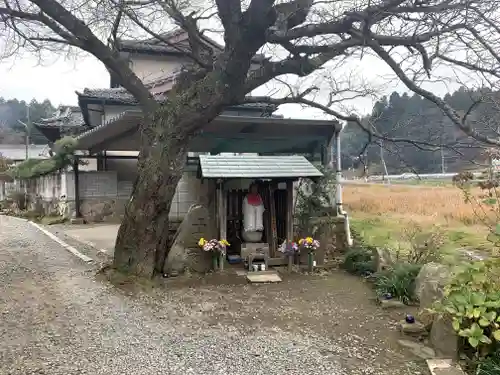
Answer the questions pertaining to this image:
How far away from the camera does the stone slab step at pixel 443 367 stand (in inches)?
137

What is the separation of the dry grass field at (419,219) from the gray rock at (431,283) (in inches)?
46.1

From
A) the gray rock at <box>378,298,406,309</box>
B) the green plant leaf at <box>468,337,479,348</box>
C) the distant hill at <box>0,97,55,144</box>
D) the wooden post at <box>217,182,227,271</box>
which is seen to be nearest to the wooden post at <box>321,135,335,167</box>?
the wooden post at <box>217,182,227,271</box>

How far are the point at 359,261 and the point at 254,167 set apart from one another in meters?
2.41

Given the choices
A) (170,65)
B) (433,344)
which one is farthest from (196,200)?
(170,65)

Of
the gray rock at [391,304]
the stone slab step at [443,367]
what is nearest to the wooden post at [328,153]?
the gray rock at [391,304]

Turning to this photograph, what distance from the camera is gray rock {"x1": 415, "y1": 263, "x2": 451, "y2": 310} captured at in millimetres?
4602

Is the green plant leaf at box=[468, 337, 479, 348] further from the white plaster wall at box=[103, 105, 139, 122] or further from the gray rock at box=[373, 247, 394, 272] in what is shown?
the white plaster wall at box=[103, 105, 139, 122]

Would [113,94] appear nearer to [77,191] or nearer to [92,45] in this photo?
[77,191]

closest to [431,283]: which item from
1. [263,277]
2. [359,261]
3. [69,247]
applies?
[359,261]

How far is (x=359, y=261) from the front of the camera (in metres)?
7.27

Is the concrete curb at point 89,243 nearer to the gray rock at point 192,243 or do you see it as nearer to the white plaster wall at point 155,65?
the gray rock at point 192,243

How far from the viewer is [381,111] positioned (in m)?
7.11

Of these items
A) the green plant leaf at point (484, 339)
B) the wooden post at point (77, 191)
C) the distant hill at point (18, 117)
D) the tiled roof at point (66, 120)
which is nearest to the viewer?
the green plant leaf at point (484, 339)

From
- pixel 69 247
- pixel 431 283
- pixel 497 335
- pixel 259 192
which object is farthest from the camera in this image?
pixel 69 247
